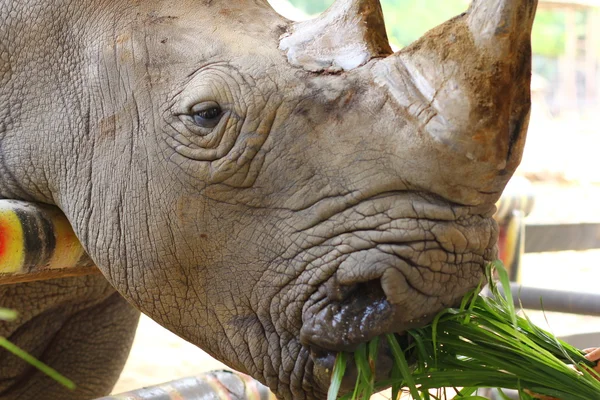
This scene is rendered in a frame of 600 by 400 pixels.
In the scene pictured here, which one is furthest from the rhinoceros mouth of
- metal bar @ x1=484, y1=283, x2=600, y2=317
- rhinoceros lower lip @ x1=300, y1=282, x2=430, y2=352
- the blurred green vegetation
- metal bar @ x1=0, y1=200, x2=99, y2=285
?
the blurred green vegetation

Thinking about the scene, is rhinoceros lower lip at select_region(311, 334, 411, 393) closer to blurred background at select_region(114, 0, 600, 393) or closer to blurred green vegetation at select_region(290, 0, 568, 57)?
blurred background at select_region(114, 0, 600, 393)

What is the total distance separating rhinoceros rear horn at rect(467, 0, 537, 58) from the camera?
2061mm

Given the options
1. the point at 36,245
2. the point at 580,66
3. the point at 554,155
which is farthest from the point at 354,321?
the point at 580,66

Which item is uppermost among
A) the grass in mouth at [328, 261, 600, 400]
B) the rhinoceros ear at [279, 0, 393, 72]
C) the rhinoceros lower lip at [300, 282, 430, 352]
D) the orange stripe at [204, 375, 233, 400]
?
the rhinoceros ear at [279, 0, 393, 72]

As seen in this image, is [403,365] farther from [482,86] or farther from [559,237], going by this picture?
[559,237]

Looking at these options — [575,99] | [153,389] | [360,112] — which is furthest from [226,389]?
[575,99]

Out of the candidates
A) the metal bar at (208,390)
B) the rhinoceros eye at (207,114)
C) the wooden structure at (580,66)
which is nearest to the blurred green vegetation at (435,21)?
the wooden structure at (580,66)

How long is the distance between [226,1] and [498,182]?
3.45 feet

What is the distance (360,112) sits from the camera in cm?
225

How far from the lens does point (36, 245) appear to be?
2562 mm

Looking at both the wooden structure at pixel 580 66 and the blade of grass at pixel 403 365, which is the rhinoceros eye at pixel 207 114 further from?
the wooden structure at pixel 580 66

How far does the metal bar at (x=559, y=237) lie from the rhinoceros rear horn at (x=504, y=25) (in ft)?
10.6

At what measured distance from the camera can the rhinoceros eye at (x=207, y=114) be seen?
96.3 inches

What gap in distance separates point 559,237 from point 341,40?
10.4ft
